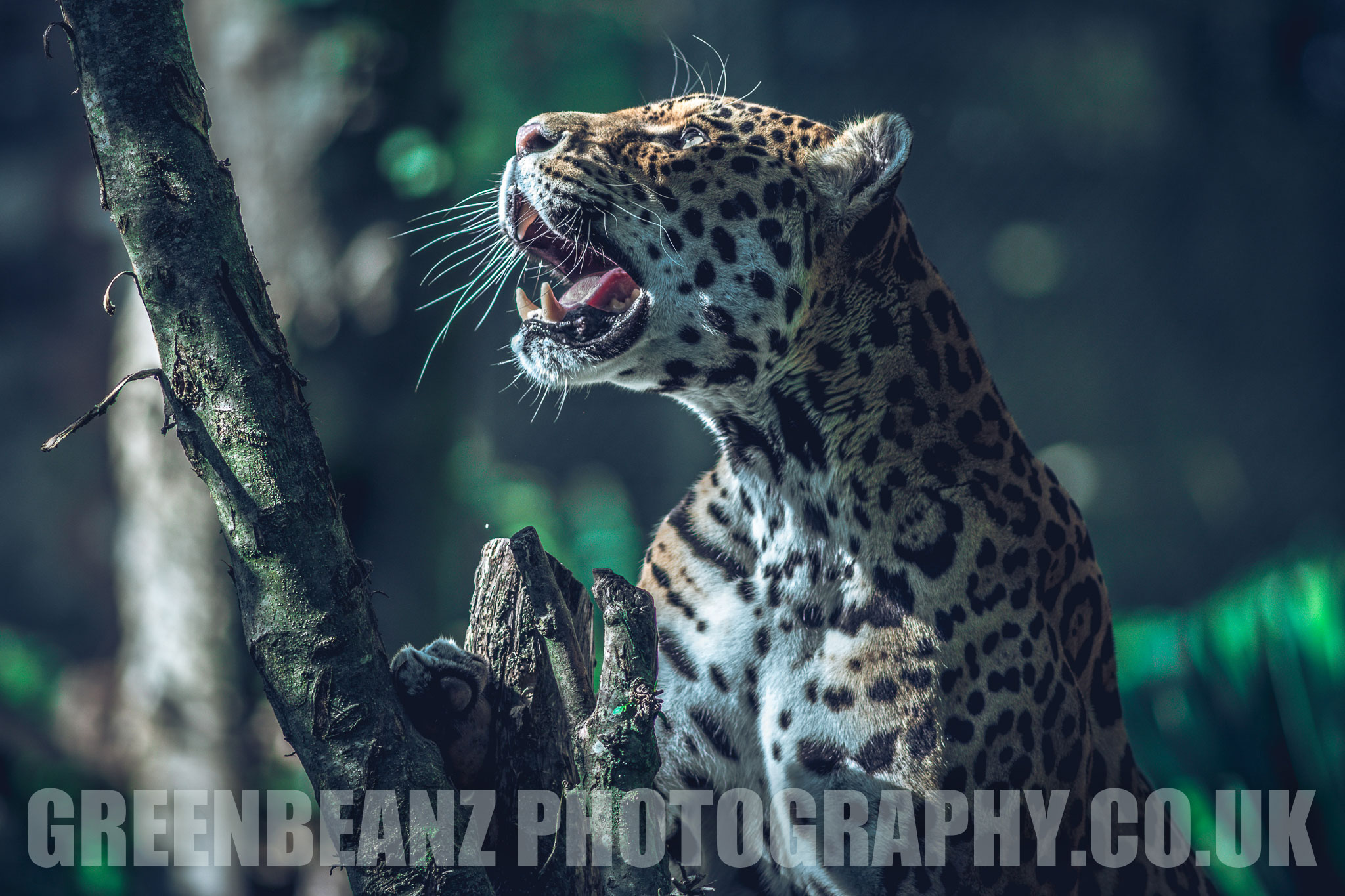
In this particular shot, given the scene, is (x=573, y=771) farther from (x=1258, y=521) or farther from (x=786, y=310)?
(x=1258, y=521)

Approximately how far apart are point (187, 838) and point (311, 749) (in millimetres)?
3815

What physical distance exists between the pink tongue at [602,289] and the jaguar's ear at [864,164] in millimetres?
516

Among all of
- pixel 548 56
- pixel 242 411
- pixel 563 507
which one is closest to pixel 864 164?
pixel 242 411

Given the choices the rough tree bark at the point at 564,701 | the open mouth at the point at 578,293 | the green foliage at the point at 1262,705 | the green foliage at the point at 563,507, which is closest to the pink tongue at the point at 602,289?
the open mouth at the point at 578,293

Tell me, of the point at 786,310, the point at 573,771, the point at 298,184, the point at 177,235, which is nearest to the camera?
the point at 177,235

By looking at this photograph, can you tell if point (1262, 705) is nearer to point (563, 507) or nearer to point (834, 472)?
point (834, 472)

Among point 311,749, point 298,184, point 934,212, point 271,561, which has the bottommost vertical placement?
point 311,749

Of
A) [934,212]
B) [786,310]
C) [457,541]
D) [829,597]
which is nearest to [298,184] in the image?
[457,541]

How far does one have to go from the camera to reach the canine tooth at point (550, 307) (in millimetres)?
2494

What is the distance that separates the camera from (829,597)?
2.55 metres

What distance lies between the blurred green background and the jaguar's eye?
2.43 m

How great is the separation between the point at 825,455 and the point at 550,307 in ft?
2.45

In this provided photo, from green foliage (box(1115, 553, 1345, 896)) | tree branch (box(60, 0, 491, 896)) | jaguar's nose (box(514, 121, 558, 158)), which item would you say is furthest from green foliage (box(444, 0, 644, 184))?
tree branch (box(60, 0, 491, 896))

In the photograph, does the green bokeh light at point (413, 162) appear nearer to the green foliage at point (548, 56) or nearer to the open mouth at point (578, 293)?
the green foliage at point (548, 56)
